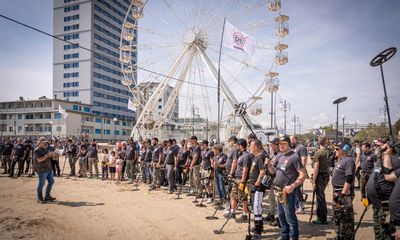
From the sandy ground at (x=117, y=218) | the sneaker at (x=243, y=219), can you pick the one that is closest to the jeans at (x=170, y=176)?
the sandy ground at (x=117, y=218)

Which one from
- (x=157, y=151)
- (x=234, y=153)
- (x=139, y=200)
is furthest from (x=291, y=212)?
(x=157, y=151)

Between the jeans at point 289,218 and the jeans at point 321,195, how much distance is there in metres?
1.90

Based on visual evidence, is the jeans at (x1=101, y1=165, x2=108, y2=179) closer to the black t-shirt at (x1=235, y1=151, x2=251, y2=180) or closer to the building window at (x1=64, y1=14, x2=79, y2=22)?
the black t-shirt at (x1=235, y1=151, x2=251, y2=180)

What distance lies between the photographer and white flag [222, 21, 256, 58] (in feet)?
44.5

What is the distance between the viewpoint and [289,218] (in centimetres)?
483

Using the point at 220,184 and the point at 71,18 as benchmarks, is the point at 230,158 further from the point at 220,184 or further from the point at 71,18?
the point at 71,18

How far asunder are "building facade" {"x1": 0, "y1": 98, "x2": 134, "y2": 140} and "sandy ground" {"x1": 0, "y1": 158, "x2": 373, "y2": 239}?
50475mm

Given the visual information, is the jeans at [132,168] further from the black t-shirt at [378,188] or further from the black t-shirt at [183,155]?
the black t-shirt at [378,188]

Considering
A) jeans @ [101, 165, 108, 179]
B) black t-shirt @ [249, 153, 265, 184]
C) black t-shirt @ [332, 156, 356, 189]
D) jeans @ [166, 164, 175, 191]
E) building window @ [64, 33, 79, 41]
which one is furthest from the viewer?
building window @ [64, 33, 79, 41]

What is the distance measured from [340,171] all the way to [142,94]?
26163 millimetres

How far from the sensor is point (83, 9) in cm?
7781

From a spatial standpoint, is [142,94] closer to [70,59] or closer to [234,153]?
[234,153]

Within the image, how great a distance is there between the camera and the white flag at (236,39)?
13.6 meters

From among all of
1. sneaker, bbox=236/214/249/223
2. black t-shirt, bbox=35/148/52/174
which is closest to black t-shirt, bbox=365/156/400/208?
sneaker, bbox=236/214/249/223
